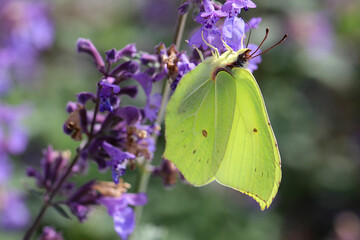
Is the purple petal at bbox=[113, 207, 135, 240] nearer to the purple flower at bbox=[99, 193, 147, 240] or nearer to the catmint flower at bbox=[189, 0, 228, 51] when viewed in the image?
the purple flower at bbox=[99, 193, 147, 240]

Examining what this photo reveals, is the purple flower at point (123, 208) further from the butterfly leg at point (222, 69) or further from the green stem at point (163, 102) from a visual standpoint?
the butterfly leg at point (222, 69)

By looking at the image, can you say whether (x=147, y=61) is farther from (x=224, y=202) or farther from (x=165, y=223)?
(x=224, y=202)

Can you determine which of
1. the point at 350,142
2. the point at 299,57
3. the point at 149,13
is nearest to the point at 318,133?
the point at 350,142

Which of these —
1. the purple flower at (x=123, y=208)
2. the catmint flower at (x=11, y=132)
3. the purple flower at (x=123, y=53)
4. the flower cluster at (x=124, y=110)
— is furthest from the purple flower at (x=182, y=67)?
the catmint flower at (x=11, y=132)

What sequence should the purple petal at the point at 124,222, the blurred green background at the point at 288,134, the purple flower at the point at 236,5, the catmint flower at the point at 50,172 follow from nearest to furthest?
the purple flower at the point at 236,5, the purple petal at the point at 124,222, the catmint flower at the point at 50,172, the blurred green background at the point at 288,134

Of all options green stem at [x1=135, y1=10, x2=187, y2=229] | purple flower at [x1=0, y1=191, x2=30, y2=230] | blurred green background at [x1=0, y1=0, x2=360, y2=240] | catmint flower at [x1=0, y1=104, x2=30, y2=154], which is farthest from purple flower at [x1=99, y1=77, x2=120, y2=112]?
blurred green background at [x1=0, y1=0, x2=360, y2=240]

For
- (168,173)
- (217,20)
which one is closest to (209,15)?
(217,20)
